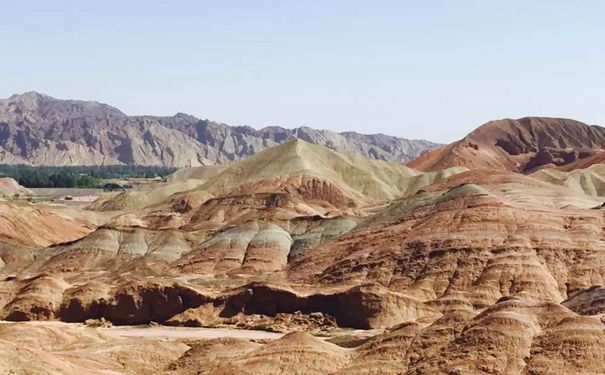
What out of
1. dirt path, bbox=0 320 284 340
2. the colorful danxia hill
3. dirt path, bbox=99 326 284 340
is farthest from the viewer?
dirt path, bbox=99 326 284 340

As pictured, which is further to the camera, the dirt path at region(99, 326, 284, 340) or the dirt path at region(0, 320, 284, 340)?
the dirt path at region(99, 326, 284, 340)

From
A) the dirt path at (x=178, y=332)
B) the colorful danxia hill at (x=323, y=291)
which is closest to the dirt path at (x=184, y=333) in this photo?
the dirt path at (x=178, y=332)

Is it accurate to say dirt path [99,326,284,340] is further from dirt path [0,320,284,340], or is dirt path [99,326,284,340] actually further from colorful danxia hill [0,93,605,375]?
colorful danxia hill [0,93,605,375]

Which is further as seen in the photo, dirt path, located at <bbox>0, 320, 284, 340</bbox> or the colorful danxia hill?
dirt path, located at <bbox>0, 320, 284, 340</bbox>

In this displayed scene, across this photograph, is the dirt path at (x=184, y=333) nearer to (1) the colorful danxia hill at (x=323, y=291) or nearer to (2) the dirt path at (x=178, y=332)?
(2) the dirt path at (x=178, y=332)

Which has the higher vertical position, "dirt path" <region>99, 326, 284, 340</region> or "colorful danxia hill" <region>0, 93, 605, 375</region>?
"colorful danxia hill" <region>0, 93, 605, 375</region>

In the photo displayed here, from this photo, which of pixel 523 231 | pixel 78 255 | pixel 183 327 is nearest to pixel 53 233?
pixel 78 255

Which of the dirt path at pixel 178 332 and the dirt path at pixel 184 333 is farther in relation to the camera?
the dirt path at pixel 184 333

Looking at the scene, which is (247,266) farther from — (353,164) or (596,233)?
(353,164)

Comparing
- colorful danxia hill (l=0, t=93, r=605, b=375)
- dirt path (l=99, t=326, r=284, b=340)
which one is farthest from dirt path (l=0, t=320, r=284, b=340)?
colorful danxia hill (l=0, t=93, r=605, b=375)

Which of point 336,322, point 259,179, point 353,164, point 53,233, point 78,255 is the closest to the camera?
point 336,322

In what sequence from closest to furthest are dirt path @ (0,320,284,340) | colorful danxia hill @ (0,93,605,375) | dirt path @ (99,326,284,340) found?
colorful danxia hill @ (0,93,605,375) < dirt path @ (0,320,284,340) < dirt path @ (99,326,284,340)
